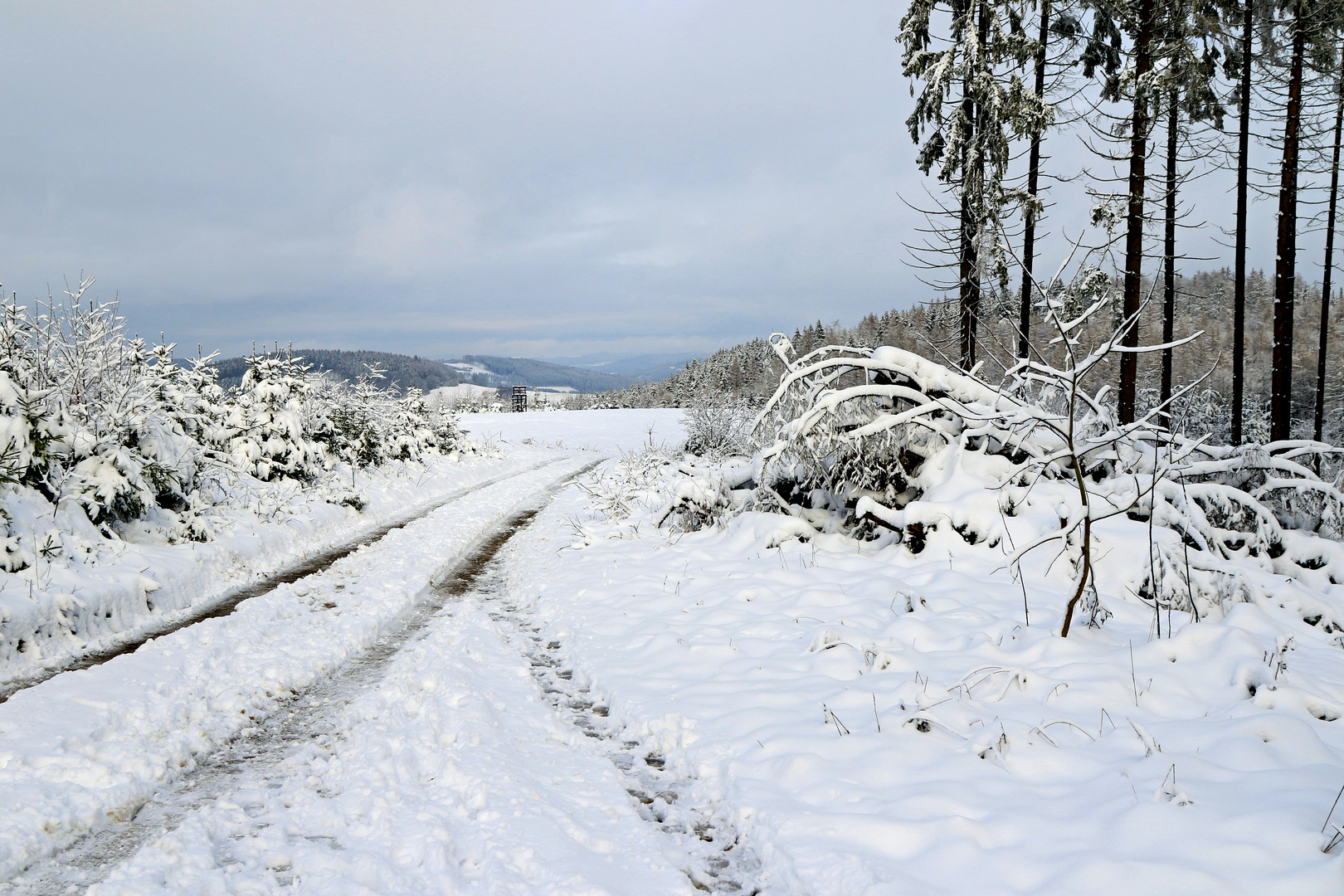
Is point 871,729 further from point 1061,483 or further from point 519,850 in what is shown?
point 1061,483

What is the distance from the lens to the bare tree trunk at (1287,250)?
43.1 feet

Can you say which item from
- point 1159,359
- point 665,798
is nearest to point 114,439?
point 665,798

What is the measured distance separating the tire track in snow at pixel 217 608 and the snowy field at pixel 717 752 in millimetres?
354

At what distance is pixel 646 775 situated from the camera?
153 inches

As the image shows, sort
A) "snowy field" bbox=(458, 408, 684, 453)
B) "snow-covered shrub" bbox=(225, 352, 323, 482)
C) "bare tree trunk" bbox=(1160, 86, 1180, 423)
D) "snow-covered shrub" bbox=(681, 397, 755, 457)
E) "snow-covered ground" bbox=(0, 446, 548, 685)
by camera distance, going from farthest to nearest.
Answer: "snowy field" bbox=(458, 408, 684, 453) → "snow-covered shrub" bbox=(681, 397, 755, 457) → "bare tree trunk" bbox=(1160, 86, 1180, 423) → "snow-covered shrub" bbox=(225, 352, 323, 482) → "snow-covered ground" bbox=(0, 446, 548, 685)

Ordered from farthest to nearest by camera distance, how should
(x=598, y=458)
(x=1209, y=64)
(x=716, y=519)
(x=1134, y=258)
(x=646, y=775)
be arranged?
(x=598, y=458) < (x=1209, y=64) < (x=1134, y=258) < (x=716, y=519) < (x=646, y=775)

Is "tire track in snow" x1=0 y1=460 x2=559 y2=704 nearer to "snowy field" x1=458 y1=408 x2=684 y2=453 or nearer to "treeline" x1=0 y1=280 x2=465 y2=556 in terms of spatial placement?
"treeline" x1=0 y1=280 x2=465 y2=556

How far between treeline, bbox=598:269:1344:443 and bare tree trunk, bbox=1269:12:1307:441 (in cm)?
92

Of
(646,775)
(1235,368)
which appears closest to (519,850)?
(646,775)

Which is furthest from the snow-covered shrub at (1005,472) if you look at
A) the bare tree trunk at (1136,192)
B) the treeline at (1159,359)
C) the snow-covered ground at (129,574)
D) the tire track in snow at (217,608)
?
the snow-covered ground at (129,574)

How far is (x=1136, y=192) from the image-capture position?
499 inches

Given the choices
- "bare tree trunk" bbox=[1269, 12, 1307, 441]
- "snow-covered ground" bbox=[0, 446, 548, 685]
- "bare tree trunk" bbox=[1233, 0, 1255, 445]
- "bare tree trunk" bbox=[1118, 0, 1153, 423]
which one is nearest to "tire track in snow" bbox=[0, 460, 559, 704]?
"snow-covered ground" bbox=[0, 446, 548, 685]

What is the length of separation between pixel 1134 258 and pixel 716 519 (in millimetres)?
10580

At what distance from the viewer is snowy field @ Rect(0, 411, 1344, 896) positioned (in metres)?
2.77
